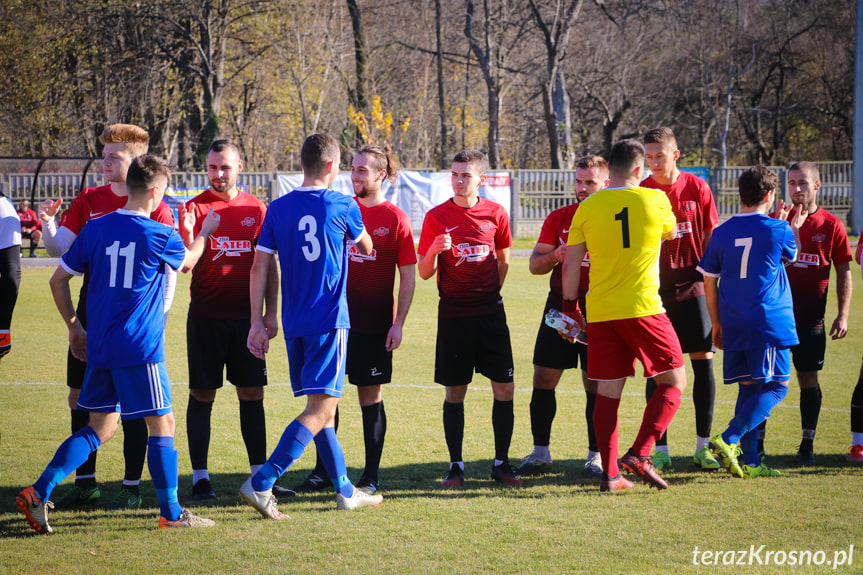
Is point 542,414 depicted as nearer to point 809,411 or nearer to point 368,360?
point 368,360

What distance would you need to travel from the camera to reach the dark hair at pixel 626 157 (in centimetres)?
495

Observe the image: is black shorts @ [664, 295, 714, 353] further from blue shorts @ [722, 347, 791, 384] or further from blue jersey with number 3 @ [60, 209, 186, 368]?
blue jersey with number 3 @ [60, 209, 186, 368]

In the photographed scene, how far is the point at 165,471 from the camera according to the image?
14.4 ft

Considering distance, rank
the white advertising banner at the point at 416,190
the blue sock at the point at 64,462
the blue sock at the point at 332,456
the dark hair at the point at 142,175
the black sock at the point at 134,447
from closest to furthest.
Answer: the blue sock at the point at 64,462 < the dark hair at the point at 142,175 < the blue sock at the point at 332,456 < the black sock at the point at 134,447 < the white advertising banner at the point at 416,190

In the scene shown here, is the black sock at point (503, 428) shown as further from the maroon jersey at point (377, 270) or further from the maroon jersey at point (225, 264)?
the maroon jersey at point (225, 264)

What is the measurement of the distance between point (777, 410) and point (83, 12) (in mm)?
30061

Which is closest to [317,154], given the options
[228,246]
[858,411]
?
[228,246]

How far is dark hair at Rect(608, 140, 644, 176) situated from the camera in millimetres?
4945

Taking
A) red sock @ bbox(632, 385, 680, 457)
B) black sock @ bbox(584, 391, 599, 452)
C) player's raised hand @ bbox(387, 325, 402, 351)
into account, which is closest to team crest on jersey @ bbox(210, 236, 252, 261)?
player's raised hand @ bbox(387, 325, 402, 351)

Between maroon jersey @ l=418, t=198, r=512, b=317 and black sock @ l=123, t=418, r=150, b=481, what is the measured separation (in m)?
2.18

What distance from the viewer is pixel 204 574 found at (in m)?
3.79

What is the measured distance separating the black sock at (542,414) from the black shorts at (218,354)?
1990 mm

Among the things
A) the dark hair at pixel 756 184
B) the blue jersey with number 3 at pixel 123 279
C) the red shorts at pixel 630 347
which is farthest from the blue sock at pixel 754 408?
the blue jersey with number 3 at pixel 123 279

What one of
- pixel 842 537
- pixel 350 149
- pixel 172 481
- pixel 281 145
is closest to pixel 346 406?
pixel 172 481
